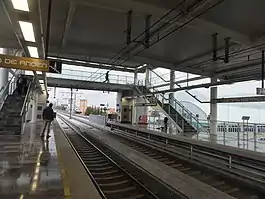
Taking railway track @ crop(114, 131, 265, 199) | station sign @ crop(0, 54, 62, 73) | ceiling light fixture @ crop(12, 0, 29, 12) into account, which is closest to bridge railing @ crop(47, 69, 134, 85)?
railway track @ crop(114, 131, 265, 199)

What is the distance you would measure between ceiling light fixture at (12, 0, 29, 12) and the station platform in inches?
169

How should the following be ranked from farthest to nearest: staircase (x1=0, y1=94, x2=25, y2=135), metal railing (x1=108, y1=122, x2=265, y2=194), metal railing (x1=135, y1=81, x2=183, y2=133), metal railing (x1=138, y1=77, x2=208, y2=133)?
metal railing (x1=135, y1=81, x2=183, y2=133)
metal railing (x1=138, y1=77, x2=208, y2=133)
staircase (x1=0, y1=94, x2=25, y2=135)
metal railing (x1=108, y1=122, x2=265, y2=194)

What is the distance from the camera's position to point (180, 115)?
23.0 metres

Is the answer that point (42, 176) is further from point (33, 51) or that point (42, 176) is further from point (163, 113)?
point (163, 113)

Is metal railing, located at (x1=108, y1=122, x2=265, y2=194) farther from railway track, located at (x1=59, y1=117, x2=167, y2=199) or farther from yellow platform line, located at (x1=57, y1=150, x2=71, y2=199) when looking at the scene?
yellow platform line, located at (x1=57, y1=150, x2=71, y2=199)

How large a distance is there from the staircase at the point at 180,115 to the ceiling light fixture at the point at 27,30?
12926 millimetres

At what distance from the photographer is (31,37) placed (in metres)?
10.1

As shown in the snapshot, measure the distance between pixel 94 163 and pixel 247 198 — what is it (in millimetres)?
5768

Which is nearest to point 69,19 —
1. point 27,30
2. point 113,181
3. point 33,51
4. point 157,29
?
point 33,51

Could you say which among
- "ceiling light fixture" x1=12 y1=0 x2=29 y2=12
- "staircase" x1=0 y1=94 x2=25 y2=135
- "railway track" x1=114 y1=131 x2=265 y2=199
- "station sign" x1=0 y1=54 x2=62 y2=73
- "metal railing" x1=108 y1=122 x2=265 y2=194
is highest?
"ceiling light fixture" x1=12 y1=0 x2=29 y2=12

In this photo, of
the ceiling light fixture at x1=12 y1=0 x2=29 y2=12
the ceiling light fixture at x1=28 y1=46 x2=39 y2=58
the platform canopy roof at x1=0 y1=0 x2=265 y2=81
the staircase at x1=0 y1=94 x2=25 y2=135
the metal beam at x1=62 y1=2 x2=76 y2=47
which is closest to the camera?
the ceiling light fixture at x1=12 y1=0 x2=29 y2=12

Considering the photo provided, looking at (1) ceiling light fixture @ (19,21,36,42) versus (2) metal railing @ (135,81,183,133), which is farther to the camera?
(2) metal railing @ (135,81,183,133)

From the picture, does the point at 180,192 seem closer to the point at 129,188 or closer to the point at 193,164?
the point at 129,188

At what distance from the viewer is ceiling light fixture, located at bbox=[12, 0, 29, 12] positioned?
6984 mm
